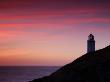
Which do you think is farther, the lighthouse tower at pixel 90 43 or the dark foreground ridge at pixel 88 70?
the lighthouse tower at pixel 90 43

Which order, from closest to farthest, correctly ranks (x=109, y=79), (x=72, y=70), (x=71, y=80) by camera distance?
1. (x=109, y=79)
2. (x=71, y=80)
3. (x=72, y=70)

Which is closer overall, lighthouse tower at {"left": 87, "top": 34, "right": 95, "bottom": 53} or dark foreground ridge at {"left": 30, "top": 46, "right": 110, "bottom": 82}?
dark foreground ridge at {"left": 30, "top": 46, "right": 110, "bottom": 82}

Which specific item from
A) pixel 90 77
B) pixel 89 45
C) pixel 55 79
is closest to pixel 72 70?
pixel 55 79

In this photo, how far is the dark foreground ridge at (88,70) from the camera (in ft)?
92.0

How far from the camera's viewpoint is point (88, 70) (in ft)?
96.3

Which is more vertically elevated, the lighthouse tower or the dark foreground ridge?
the lighthouse tower

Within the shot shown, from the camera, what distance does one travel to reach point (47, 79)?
110 ft

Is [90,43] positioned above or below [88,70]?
above

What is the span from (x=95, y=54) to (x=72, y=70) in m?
3.38

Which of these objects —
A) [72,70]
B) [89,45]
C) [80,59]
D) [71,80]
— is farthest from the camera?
[89,45]

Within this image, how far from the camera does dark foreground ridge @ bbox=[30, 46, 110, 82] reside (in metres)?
28.1

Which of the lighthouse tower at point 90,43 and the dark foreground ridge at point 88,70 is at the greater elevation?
the lighthouse tower at point 90,43

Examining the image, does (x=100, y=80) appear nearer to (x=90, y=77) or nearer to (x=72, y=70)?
(x=90, y=77)

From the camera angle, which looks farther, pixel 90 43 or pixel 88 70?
pixel 90 43
